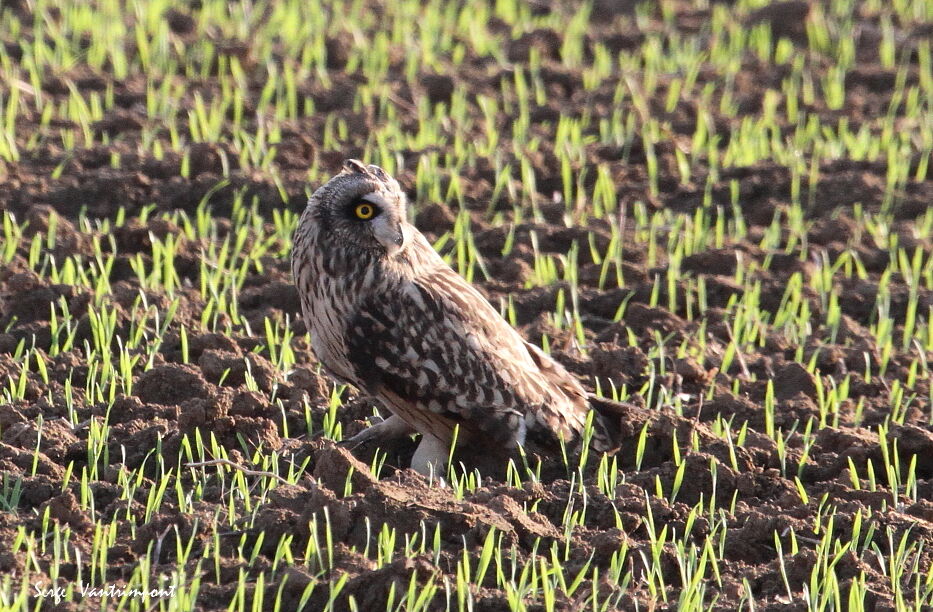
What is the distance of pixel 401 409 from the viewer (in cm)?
626

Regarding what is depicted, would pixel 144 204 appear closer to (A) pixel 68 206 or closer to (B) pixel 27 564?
(A) pixel 68 206

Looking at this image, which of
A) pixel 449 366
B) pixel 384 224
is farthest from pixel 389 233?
pixel 449 366

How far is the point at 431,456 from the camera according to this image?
633 cm

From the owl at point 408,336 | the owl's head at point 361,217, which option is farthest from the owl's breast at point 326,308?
the owl's head at point 361,217

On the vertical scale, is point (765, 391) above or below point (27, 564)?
below

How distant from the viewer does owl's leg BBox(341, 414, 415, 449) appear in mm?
6340

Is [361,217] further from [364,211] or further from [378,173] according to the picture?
[378,173]

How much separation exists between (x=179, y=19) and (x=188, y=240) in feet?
12.2

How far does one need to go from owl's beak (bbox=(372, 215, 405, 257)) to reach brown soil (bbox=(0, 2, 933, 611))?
83 cm

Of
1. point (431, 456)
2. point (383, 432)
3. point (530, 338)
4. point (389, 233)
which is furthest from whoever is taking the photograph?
point (530, 338)

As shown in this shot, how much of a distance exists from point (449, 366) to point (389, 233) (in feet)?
1.85

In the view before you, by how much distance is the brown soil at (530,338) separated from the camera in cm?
535

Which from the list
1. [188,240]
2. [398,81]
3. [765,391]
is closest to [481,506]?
[765,391]

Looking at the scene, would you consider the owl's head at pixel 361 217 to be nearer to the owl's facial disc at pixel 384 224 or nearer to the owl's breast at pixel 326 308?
the owl's facial disc at pixel 384 224
